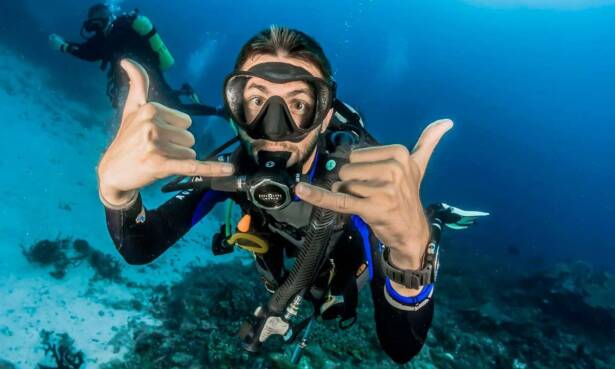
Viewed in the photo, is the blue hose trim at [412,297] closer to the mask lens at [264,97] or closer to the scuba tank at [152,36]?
the mask lens at [264,97]

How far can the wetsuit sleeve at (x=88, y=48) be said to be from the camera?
348 inches

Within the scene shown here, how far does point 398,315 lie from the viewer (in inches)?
92.0

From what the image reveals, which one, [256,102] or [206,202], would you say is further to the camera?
[206,202]

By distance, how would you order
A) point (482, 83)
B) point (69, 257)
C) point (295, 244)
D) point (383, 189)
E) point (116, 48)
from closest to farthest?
point (383, 189) → point (295, 244) → point (116, 48) → point (69, 257) → point (482, 83)

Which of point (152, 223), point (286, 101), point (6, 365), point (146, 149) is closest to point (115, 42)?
point (6, 365)

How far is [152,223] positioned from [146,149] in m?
1.44

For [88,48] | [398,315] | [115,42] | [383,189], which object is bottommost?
[398,315]

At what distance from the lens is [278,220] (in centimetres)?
311

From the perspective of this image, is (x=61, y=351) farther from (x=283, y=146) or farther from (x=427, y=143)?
(x=427, y=143)

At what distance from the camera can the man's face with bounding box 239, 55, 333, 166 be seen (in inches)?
101

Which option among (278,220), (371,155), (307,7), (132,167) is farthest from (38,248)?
(307,7)

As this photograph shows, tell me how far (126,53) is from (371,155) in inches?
385

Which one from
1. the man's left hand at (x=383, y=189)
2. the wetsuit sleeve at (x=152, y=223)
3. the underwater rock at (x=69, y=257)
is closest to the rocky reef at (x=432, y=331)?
the underwater rock at (x=69, y=257)

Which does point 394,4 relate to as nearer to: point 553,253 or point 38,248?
point 553,253
